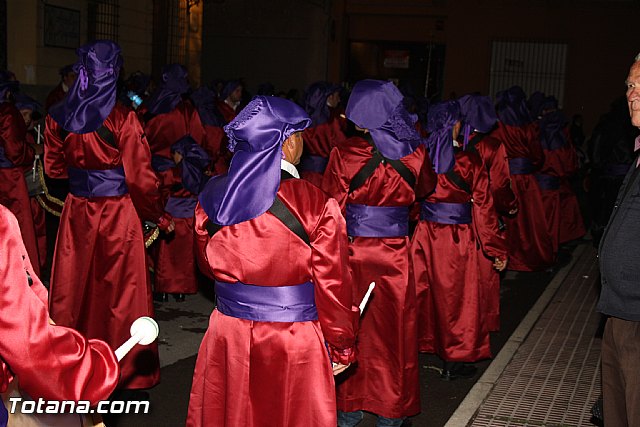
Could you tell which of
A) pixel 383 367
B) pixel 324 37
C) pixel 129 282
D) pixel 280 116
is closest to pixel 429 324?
pixel 383 367

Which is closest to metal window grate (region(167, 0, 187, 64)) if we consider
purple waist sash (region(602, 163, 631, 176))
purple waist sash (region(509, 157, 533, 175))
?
purple waist sash (region(509, 157, 533, 175))

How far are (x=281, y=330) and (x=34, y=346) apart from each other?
5.20 ft

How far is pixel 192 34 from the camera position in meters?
19.8

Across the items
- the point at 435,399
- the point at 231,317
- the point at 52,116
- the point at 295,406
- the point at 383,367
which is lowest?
the point at 435,399

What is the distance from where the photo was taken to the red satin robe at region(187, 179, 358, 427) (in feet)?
12.3

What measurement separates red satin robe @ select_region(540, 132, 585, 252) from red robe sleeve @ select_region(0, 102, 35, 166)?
21.6 feet

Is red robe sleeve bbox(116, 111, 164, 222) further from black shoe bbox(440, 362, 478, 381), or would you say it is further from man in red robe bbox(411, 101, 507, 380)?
black shoe bbox(440, 362, 478, 381)

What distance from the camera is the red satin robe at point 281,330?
3.74 metres

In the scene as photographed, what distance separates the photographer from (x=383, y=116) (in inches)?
211

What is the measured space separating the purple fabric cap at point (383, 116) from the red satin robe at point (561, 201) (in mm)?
6384

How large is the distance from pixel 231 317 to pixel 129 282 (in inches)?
85.7

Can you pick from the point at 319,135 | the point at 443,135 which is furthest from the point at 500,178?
the point at 319,135

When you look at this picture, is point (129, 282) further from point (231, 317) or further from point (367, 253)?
point (231, 317)

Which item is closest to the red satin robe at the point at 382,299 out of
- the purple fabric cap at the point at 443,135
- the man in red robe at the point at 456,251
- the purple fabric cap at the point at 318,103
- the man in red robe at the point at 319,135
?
the purple fabric cap at the point at 443,135
